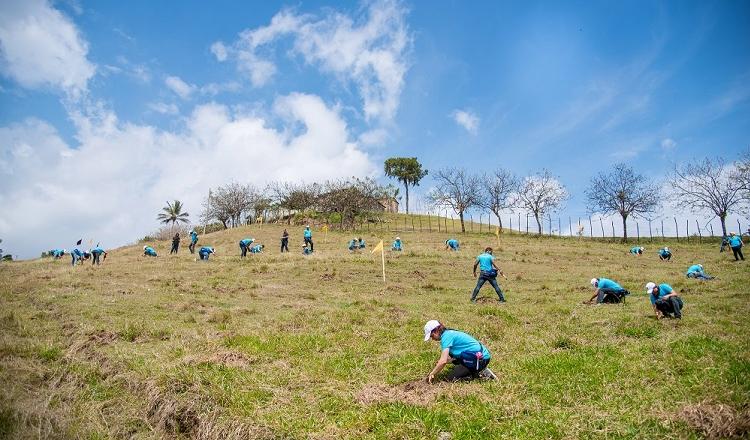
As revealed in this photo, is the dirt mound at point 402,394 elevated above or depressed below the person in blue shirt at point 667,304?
below

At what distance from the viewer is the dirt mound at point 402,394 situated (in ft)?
26.8

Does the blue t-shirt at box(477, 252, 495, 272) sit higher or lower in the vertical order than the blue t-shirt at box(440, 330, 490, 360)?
higher

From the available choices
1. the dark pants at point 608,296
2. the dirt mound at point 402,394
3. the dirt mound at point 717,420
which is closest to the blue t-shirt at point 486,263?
the dark pants at point 608,296

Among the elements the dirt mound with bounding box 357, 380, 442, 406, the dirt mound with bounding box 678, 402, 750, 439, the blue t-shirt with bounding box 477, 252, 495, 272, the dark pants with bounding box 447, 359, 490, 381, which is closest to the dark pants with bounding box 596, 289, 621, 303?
the blue t-shirt with bounding box 477, 252, 495, 272

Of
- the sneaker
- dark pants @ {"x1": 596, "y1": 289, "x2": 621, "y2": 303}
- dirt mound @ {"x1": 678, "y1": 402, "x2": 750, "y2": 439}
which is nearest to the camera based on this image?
dirt mound @ {"x1": 678, "y1": 402, "x2": 750, "y2": 439}

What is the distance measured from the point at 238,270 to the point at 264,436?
2115 cm

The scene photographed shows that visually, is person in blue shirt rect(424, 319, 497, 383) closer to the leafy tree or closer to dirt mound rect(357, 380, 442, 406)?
dirt mound rect(357, 380, 442, 406)

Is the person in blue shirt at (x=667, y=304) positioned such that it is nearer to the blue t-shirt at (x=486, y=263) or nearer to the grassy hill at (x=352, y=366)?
the grassy hill at (x=352, y=366)

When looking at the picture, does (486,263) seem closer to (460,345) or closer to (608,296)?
(608,296)

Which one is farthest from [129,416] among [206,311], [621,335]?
[621,335]

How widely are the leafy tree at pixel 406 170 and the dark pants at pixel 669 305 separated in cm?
9624

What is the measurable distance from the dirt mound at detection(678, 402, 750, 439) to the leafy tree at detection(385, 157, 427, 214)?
339ft

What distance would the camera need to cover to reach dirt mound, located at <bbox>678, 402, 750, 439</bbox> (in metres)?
6.07

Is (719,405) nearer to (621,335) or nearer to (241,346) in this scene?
(621,335)
